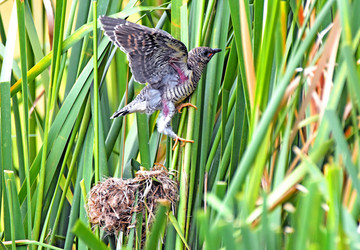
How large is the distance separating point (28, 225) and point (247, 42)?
0.64 meters

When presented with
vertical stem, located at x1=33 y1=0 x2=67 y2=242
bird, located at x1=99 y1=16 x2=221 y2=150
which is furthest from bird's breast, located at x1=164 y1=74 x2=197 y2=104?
vertical stem, located at x1=33 y1=0 x2=67 y2=242

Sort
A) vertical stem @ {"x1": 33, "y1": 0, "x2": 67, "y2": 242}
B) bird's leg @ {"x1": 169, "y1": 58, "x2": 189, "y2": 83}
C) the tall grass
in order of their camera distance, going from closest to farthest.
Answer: the tall grass < vertical stem @ {"x1": 33, "y1": 0, "x2": 67, "y2": 242} < bird's leg @ {"x1": 169, "y1": 58, "x2": 189, "y2": 83}

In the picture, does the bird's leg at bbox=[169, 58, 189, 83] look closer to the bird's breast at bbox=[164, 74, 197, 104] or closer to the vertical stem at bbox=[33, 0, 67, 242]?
the bird's breast at bbox=[164, 74, 197, 104]

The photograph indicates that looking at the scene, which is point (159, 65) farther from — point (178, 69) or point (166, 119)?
point (166, 119)

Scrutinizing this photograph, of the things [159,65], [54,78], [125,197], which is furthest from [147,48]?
[125,197]

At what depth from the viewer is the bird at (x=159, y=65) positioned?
1106mm

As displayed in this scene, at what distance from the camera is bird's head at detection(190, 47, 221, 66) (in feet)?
3.63

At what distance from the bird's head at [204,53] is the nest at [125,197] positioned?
266mm

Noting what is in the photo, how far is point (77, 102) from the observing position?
3.82ft

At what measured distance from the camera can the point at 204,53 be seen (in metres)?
1.12

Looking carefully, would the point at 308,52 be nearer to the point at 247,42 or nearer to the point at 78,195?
the point at 247,42

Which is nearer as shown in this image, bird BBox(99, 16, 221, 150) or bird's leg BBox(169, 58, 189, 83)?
bird BBox(99, 16, 221, 150)

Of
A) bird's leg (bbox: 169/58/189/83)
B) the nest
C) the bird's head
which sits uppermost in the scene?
the bird's head

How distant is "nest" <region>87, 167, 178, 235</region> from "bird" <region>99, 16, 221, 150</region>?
9 cm
